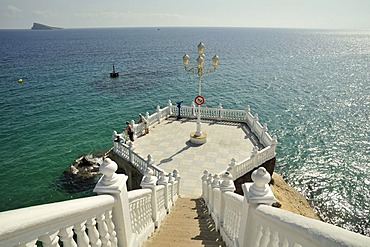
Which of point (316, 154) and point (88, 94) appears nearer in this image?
point (316, 154)

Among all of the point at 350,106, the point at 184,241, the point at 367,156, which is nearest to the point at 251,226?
the point at 184,241

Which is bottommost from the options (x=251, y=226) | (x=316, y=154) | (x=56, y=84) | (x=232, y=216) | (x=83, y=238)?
(x=316, y=154)

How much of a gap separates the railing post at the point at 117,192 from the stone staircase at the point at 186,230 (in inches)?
75.1

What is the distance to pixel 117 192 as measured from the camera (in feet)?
11.5

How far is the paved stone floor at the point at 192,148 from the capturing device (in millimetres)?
12539

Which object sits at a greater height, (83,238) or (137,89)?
(83,238)

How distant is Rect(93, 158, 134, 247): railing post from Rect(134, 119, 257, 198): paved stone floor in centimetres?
735

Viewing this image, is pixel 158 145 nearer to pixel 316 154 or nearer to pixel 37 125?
pixel 316 154

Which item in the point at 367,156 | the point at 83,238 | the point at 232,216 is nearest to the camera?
the point at 83,238

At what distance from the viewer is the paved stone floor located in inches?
494

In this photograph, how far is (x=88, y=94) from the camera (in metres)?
34.6

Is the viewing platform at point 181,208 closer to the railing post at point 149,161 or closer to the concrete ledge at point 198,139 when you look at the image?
the railing post at point 149,161

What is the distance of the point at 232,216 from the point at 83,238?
359 centimetres

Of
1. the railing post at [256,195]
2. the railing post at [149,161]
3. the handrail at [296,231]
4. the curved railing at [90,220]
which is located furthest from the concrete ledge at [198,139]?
the handrail at [296,231]
